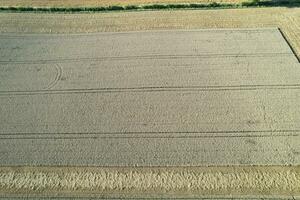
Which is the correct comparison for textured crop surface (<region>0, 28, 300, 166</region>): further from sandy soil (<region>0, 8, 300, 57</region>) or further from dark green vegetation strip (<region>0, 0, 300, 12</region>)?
dark green vegetation strip (<region>0, 0, 300, 12</region>)

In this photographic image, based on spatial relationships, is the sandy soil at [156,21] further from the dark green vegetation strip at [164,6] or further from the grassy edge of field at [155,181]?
the grassy edge of field at [155,181]

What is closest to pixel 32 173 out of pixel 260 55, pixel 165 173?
pixel 165 173

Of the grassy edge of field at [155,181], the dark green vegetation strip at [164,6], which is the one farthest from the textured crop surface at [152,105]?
the dark green vegetation strip at [164,6]

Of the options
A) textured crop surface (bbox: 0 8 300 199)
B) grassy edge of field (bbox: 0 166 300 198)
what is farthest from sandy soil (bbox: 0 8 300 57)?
grassy edge of field (bbox: 0 166 300 198)

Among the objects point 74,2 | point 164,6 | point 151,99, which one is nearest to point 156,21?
point 164,6

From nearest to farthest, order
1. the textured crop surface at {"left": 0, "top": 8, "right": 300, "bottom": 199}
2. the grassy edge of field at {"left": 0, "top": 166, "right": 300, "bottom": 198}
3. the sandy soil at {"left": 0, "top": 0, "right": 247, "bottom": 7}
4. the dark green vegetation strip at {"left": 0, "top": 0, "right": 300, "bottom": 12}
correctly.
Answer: the grassy edge of field at {"left": 0, "top": 166, "right": 300, "bottom": 198}, the textured crop surface at {"left": 0, "top": 8, "right": 300, "bottom": 199}, the dark green vegetation strip at {"left": 0, "top": 0, "right": 300, "bottom": 12}, the sandy soil at {"left": 0, "top": 0, "right": 247, "bottom": 7}

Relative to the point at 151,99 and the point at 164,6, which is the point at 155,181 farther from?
the point at 164,6

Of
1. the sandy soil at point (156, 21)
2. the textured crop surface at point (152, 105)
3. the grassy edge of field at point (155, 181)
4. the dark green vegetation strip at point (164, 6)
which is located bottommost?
the grassy edge of field at point (155, 181)

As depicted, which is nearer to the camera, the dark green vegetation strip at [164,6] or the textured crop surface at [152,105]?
the textured crop surface at [152,105]

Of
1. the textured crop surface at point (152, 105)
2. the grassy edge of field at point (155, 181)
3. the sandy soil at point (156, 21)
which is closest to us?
the grassy edge of field at point (155, 181)
